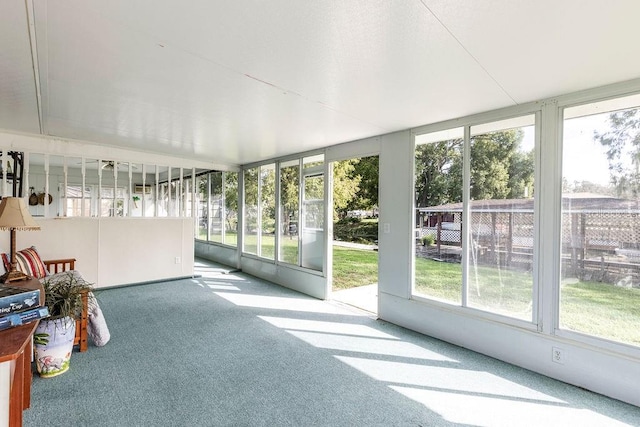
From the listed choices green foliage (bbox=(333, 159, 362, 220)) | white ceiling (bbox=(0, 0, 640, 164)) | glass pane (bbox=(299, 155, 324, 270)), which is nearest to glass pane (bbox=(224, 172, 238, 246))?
glass pane (bbox=(299, 155, 324, 270))

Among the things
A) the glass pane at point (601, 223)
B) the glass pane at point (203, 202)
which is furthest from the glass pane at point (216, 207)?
the glass pane at point (601, 223)

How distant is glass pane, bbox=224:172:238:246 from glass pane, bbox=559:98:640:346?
239 inches

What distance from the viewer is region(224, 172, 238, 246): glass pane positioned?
7250mm

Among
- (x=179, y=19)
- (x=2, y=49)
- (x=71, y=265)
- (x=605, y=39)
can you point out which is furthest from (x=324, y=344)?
(x=71, y=265)

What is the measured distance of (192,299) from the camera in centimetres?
477

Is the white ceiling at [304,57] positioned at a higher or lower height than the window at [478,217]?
higher

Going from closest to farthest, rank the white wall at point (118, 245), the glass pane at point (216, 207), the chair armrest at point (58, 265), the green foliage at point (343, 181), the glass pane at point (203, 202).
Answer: the chair armrest at point (58, 265) < the white wall at point (118, 245) < the glass pane at point (216, 207) < the glass pane at point (203, 202) < the green foliage at point (343, 181)

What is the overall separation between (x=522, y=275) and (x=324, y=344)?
2.00 metres

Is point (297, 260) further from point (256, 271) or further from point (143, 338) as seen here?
point (143, 338)

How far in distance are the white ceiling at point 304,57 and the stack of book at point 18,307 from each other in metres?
1.45

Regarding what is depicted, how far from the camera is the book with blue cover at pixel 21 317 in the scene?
1528mm

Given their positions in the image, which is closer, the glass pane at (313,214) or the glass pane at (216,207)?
the glass pane at (313,214)

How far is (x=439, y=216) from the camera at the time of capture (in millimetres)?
3570

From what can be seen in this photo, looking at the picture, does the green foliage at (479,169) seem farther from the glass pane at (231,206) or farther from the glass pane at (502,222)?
the glass pane at (231,206)
